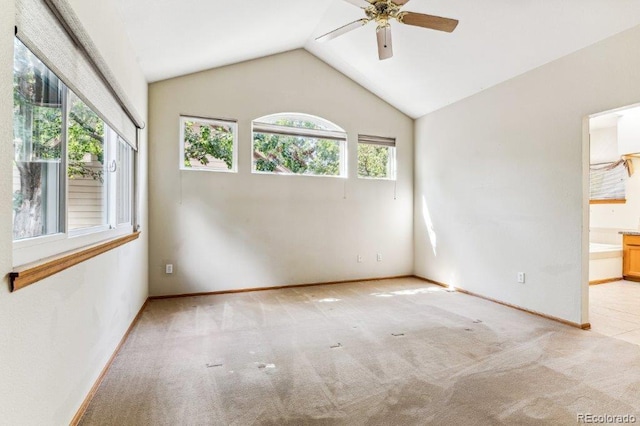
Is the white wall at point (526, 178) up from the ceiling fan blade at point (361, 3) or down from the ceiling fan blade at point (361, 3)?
down

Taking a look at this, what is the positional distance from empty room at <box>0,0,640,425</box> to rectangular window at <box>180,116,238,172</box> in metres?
0.03

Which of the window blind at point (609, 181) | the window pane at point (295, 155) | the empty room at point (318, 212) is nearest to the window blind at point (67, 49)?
the empty room at point (318, 212)

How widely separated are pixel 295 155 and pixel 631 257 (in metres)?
5.66

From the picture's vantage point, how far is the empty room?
5.49 feet

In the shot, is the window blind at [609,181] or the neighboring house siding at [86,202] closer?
the neighboring house siding at [86,202]

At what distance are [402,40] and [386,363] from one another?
3570 mm

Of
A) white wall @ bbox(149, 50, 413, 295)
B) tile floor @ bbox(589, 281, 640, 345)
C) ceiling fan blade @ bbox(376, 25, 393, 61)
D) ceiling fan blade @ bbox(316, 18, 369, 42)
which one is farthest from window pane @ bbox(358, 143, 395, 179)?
tile floor @ bbox(589, 281, 640, 345)

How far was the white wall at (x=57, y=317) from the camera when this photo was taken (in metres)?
1.14

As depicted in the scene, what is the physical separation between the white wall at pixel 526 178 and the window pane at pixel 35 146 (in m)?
4.19

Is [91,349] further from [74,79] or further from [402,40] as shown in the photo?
[402,40]

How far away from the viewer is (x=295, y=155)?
4.91 m

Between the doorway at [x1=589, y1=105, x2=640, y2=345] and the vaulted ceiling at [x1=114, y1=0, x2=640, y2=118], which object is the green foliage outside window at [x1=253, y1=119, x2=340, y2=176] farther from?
the doorway at [x1=589, y1=105, x2=640, y2=345]

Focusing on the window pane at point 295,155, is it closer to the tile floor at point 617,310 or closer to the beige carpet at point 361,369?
the beige carpet at point 361,369

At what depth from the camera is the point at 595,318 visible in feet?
11.4
